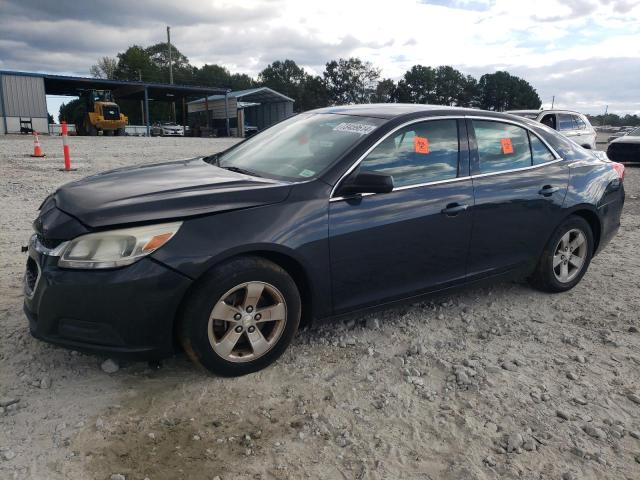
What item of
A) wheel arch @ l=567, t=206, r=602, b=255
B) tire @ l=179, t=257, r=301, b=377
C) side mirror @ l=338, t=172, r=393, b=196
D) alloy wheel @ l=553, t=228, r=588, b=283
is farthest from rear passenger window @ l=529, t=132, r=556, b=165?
tire @ l=179, t=257, r=301, b=377

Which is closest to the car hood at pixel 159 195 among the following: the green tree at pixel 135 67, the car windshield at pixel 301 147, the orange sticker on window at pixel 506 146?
the car windshield at pixel 301 147

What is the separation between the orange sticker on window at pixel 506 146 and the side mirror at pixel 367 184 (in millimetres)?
1380

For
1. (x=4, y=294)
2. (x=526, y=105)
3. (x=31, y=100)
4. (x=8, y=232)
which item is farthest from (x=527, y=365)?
(x=526, y=105)

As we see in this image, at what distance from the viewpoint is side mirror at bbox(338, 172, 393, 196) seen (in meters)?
3.13

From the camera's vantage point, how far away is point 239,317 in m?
2.94

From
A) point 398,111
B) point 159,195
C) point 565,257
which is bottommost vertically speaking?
point 565,257

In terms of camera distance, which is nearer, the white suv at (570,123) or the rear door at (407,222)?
the rear door at (407,222)

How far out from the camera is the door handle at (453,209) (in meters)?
3.62

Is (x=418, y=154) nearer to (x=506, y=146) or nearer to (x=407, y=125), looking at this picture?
(x=407, y=125)

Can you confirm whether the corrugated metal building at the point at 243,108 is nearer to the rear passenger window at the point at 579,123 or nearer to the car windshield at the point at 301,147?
the rear passenger window at the point at 579,123

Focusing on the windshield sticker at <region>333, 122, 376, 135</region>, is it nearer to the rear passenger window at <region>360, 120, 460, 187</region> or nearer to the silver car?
the rear passenger window at <region>360, 120, 460, 187</region>

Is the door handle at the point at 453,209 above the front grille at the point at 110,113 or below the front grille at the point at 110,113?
below

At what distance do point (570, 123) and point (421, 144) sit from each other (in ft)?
39.1

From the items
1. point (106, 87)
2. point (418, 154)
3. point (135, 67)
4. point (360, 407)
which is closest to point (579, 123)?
point (418, 154)
